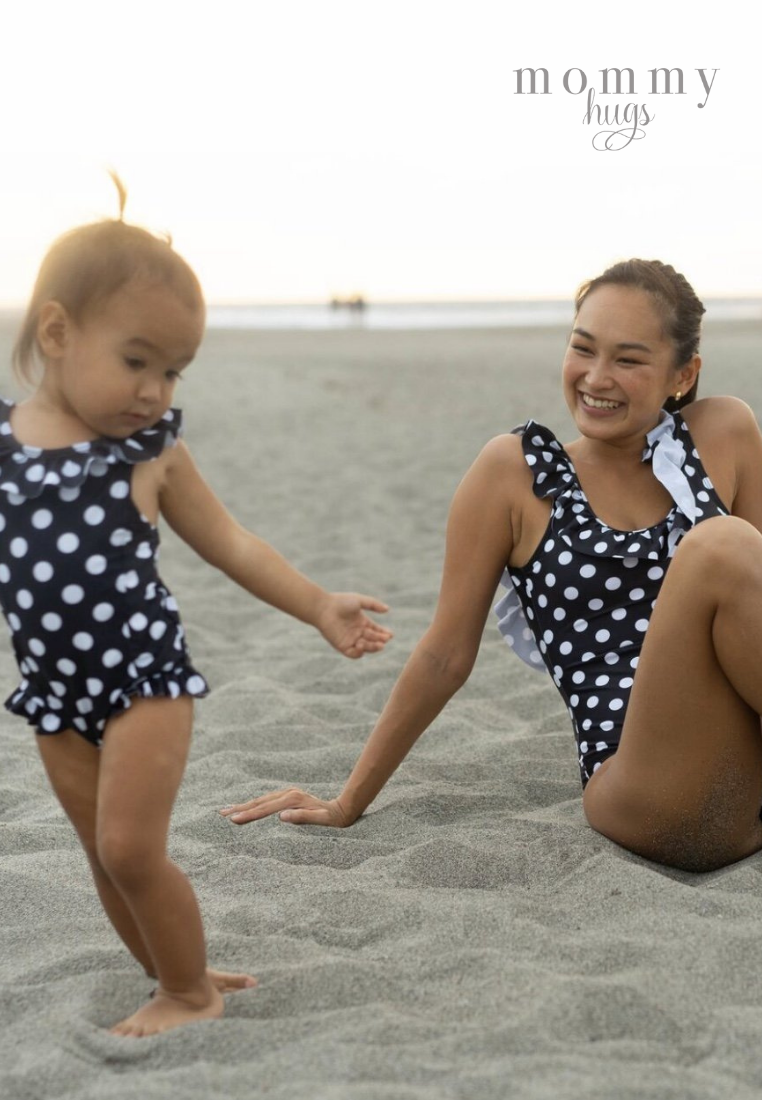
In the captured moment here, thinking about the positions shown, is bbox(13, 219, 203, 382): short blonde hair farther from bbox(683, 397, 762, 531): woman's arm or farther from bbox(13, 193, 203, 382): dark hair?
bbox(683, 397, 762, 531): woman's arm

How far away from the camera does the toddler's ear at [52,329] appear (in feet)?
A: 6.78

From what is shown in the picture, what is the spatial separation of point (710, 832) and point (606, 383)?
100 cm

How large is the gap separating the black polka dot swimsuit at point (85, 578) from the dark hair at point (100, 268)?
18 centimetres

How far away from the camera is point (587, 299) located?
301 centimetres

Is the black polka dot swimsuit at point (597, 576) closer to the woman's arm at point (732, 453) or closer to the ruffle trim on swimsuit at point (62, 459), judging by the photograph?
the woman's arm at point (732, 453)

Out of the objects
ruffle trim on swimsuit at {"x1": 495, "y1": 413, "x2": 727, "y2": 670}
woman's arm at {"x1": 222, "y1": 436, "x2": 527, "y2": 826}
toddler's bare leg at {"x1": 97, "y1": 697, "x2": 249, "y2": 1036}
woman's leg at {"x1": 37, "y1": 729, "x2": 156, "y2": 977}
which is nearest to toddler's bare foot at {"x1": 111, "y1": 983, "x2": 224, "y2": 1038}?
toddler's bare leg at {"x1": 97, "y1": 697, "x2": 249, "y2": 1036}

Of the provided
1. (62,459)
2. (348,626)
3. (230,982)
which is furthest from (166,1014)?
(62,459)

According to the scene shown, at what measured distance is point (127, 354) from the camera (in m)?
2.05

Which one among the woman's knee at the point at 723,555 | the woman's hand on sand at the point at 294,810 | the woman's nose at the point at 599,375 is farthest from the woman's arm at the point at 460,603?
the woman's knee at the point at 723,555

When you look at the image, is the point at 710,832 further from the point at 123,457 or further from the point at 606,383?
the point at 123,457

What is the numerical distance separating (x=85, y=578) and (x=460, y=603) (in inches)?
45.5

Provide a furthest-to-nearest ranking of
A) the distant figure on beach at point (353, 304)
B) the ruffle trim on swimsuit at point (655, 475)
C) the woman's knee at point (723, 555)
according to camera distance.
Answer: the distant figure on beach at point (353, 304)
the ruffle trim on swimsuit at point (655, 475)
the woman's knee at point (723, 555)

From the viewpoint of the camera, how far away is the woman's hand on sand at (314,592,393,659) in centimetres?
226

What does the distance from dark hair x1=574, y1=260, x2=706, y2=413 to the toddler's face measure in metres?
1.23
